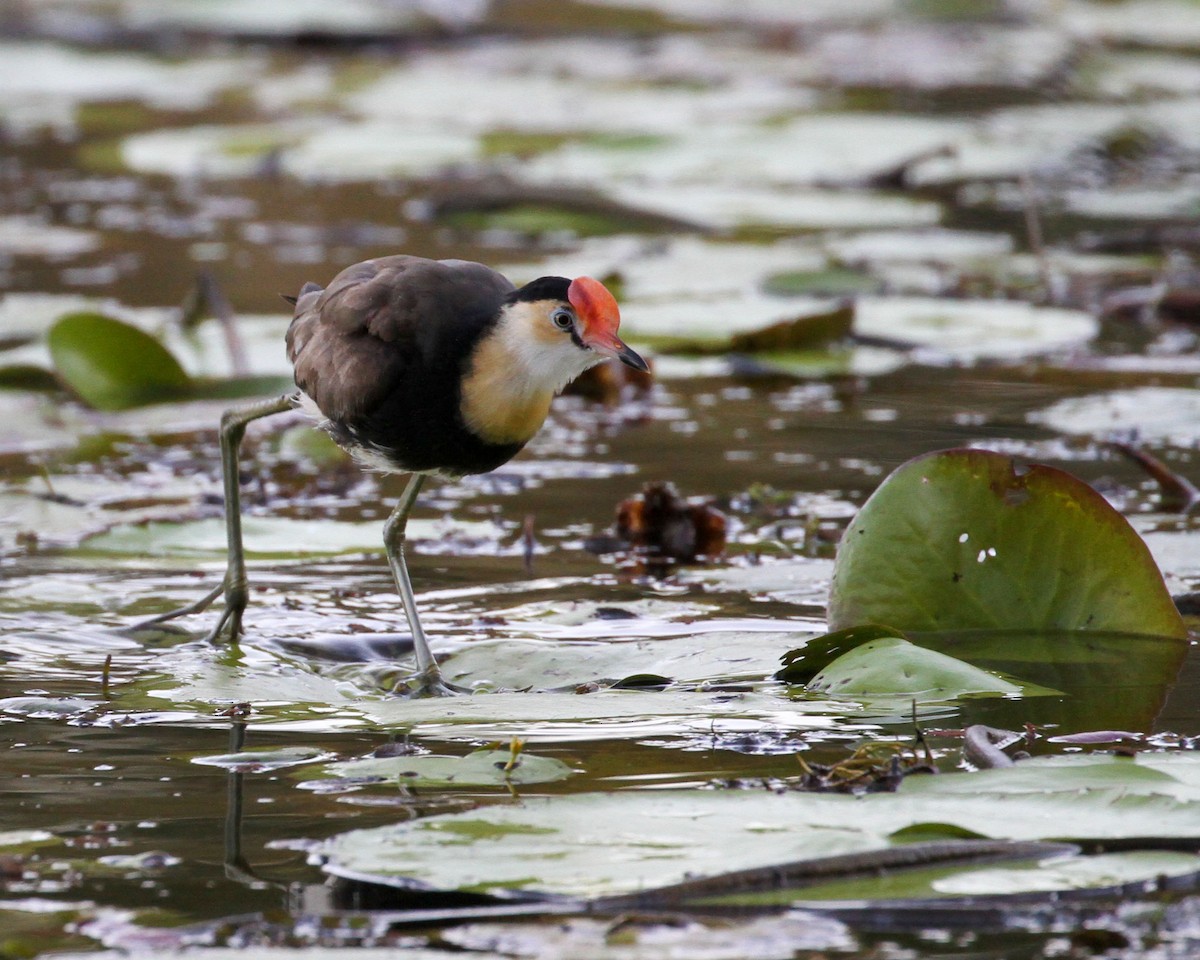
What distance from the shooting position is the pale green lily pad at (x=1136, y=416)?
228 inches

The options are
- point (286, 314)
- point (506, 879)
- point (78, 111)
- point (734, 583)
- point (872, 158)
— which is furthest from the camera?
point (78, 111)

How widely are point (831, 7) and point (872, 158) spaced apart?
4.85 m

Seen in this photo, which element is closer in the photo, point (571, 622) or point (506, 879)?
point (506, 879)

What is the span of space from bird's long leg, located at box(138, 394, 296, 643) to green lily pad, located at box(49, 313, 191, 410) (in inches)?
65.8

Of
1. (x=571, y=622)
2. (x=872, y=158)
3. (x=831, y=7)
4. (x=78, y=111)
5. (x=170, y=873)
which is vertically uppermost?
(x=831, y=7)

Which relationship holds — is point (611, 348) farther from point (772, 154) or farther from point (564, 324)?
point (772, 154)

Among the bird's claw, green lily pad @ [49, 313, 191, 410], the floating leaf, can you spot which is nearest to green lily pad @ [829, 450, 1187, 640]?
the floating leaf

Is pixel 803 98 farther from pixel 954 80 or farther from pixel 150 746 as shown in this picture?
pixel 150 746

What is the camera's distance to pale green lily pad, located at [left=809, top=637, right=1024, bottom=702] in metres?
3.46

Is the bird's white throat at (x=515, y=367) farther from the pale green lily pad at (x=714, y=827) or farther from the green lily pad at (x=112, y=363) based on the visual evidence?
the green lily pad at (x=112, y=363)

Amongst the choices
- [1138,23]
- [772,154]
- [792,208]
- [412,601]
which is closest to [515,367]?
[412,601]

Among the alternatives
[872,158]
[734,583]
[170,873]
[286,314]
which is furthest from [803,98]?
[170,873]

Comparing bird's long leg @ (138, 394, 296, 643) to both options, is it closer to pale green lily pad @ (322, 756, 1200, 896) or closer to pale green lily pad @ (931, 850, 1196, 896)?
pale green lily pad @ (322, 756, 1200, 896)

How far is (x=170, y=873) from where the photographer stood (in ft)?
8.98
